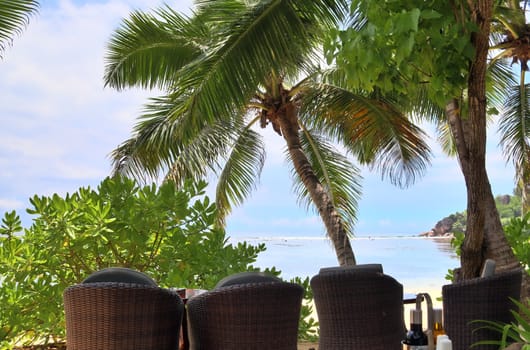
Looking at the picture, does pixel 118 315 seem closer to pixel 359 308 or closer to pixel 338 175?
pixel 359 308

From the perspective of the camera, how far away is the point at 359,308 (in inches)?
136

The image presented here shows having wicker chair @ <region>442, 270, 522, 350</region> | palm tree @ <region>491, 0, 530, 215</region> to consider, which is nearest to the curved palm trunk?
palm tree @ <region>491, 0, 530, 215</region>

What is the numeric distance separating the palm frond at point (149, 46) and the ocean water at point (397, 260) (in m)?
2.91

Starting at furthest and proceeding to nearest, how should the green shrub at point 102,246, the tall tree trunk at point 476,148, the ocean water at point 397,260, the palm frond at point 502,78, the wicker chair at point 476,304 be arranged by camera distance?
1. the ocean water at point 397,260
2. the palm frond at point 502,78
3. the green shrub at point 102,246
4. the tall tree trunk at point 476,148
5. the wicker chair at point 476,304

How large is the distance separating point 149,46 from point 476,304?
23.1ft

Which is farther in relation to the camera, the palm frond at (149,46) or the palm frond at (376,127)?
the palm frond at (376,127)

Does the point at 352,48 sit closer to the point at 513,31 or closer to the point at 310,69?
the point at 310,69

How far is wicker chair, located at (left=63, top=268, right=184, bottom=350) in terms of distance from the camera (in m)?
2.77

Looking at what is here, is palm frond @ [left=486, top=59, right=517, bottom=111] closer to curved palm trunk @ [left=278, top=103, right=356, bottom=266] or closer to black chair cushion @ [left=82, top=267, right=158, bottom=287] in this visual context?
curved palm trunk @ [left=278, top=103, right=356, bottom=266]

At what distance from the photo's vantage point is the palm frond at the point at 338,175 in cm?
1095

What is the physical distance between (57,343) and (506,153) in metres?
8.60

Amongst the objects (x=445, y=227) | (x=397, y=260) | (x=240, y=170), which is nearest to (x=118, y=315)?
A: (x=240, y=170)

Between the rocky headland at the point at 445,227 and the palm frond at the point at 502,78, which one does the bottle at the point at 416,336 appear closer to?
the palm frond at the point at 502,78

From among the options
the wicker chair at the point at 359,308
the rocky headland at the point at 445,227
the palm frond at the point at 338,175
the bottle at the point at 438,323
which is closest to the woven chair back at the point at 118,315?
the wicker chair at the point at 359,308
